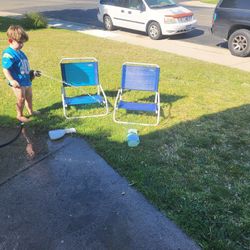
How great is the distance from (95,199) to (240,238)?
5.55 feet

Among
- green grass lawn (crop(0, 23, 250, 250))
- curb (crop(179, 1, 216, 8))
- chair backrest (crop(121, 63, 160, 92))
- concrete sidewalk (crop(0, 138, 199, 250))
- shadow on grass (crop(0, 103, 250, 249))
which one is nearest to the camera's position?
concrete sidewalk (crop(0, 138, 199, 250))

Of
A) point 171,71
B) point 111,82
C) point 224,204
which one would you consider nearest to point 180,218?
point 224,204

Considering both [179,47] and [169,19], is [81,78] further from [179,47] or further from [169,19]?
[169,19]

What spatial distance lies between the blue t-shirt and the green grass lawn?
2.54 ft

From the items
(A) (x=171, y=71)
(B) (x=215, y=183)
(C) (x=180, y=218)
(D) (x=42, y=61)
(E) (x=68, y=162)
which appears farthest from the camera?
(D) (x=42, y=61)

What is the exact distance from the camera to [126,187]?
449 centimetres

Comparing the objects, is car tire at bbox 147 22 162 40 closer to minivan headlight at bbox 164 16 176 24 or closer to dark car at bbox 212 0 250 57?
minivan headlight at bbox 164 16 176 24

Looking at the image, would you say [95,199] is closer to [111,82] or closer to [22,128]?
[22,128]

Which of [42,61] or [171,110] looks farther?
[42,61]

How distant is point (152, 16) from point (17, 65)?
943 cm

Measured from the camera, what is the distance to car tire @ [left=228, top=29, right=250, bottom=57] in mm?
11297

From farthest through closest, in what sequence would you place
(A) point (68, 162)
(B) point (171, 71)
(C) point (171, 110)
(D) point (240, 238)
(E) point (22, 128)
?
(B) point (171, 71)
(C) point (171, 110)
(E) point (22, 128)
(A) point (68, 162)
(D) point (240, 238)

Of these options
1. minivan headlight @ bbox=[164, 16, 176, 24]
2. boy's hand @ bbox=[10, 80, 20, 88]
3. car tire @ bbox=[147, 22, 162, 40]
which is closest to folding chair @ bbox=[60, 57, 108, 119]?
boy's hand @ bbox=[10, 80, 20, 88]

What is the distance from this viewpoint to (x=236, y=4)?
11.3 metres
